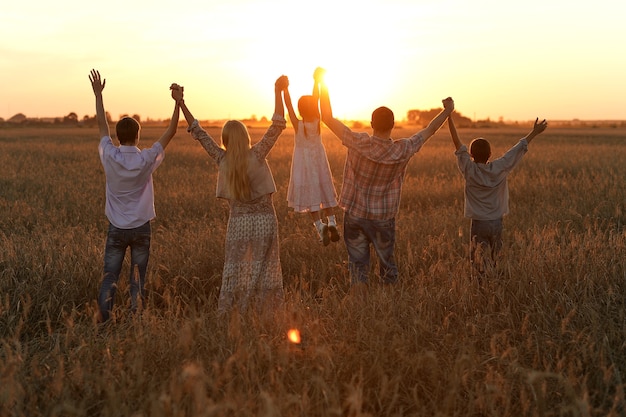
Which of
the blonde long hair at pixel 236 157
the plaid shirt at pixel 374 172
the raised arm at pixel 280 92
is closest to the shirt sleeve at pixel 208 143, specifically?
the blonde long hair at pixel 236 157

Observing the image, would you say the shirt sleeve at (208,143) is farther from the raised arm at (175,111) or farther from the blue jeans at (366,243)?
the blue jeans at (366,243)

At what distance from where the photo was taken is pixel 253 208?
4453 millimetres

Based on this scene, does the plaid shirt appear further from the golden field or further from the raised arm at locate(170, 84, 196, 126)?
the raised arm at locate(170, 84, 196, 126)

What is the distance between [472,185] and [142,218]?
120 inches

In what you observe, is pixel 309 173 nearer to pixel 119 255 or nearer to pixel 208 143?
pixel 208 143

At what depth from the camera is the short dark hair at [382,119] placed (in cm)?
445

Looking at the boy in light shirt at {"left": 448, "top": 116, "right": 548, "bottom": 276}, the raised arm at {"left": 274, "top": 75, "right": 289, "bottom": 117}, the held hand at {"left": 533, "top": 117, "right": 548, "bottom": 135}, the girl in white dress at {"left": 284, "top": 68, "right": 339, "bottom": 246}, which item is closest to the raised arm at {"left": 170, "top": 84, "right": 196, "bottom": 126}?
the raised arm at {"left": 274, "top": 75, "right": 289, "bottom": 117}

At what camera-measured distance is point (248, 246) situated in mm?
4469

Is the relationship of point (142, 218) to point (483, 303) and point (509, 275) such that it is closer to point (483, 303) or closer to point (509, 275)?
point (483, 303)

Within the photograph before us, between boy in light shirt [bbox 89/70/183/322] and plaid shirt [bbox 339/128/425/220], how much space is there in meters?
1.56

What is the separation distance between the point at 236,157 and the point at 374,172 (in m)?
1.22

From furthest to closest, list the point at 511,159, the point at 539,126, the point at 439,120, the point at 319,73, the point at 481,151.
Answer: the point at 481,151 < the point at 511,159 < the point at 539,126 < the point at 439,120 < the point at 319,73

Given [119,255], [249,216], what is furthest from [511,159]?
[119,255]

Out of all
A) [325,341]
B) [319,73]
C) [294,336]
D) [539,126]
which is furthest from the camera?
[539,126]
